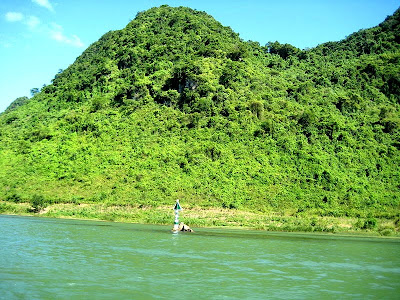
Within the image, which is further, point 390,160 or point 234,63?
point 234,63

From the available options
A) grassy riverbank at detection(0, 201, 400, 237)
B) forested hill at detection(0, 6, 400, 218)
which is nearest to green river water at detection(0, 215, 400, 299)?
grassy riverbank at detection(0, 201, 400, 237)

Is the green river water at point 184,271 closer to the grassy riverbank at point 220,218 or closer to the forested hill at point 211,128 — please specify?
the grassy riverbank at point 220,218

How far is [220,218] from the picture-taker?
47.0 metres

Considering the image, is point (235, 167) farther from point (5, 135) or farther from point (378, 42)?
point (378, 42)

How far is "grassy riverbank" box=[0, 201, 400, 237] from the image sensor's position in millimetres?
41312

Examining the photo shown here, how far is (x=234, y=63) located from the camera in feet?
272

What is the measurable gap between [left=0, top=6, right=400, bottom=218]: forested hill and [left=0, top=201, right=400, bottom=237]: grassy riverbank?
7.02 feet

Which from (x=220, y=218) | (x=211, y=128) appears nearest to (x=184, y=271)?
(x=220, y=218)

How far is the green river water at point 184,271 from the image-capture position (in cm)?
1262

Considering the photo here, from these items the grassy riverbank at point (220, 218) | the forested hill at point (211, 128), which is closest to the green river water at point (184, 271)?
the grassy riverbank at point (220, 218)

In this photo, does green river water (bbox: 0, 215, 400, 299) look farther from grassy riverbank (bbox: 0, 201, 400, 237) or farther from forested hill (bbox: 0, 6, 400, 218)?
forested hill (bbox: 0, 6, 400, 218)

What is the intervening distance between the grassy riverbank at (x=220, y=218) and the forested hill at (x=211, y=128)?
2140 mm

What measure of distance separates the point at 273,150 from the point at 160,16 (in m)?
61.6

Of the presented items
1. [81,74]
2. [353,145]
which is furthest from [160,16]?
[353,145]
